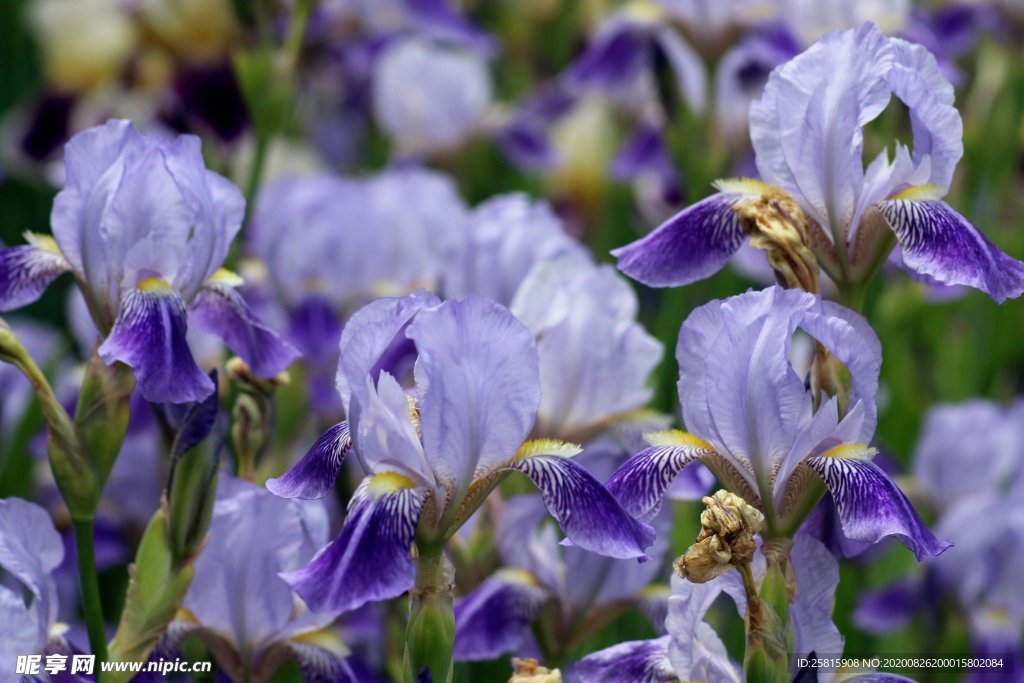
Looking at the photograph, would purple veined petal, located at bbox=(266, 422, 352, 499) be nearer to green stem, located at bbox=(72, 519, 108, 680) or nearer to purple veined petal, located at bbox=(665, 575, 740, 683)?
green stem, located at bbox=(72, 519, 108, 680)

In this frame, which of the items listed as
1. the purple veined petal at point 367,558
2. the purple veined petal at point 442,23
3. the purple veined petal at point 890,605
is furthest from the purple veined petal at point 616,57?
the purple veined petal at point 367,558

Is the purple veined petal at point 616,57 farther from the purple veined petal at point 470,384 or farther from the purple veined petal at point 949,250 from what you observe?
the purple veined petal at point 470,384

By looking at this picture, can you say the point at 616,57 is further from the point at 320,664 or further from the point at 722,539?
the point at 722,539

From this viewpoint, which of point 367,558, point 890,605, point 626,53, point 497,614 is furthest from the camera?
point 626,53

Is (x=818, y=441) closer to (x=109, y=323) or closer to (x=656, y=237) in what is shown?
(x=656, y=237)

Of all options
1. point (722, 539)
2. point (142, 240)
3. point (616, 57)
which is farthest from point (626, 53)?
point (722, 539)

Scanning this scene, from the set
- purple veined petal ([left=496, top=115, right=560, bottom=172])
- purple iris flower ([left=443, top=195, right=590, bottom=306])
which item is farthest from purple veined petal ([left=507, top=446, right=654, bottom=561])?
purple veined petal ([left=496, top=115, right=560, bottom=172])

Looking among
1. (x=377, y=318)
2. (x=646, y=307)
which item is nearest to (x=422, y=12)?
(x=646, y=307)

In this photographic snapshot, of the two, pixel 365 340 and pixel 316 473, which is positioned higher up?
pixel 365 340

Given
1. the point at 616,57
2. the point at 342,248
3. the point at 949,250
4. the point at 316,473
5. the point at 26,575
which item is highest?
the point at 949,250
